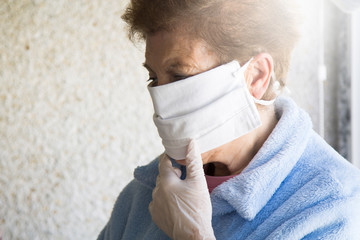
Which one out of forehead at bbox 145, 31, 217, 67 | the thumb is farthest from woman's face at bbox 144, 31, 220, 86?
the thumb

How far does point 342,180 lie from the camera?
0.79m

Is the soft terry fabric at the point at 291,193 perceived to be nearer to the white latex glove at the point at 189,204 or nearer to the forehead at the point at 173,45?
the white latex glove at the point at 189,204

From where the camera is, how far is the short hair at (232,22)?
0.82 metres

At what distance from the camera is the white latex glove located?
82cm

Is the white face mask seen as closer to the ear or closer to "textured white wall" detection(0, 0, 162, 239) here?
the ear

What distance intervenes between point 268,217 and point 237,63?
339 mm

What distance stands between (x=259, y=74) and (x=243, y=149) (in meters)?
0.18

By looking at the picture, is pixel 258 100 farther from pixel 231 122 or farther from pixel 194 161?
pixel 194 161

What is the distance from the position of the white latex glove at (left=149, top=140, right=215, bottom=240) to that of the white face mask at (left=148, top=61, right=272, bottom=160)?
0.13 feet

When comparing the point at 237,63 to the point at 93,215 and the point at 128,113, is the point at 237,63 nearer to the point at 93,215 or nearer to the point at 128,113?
the point at 128,113

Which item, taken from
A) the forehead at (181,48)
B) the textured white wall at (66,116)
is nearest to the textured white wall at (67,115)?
the textured white wall at (66,116)

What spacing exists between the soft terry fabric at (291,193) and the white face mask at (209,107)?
0.09 meters

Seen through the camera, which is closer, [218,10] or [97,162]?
[218,10]

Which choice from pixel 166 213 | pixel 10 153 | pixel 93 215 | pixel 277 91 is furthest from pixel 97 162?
pixel 277 91
